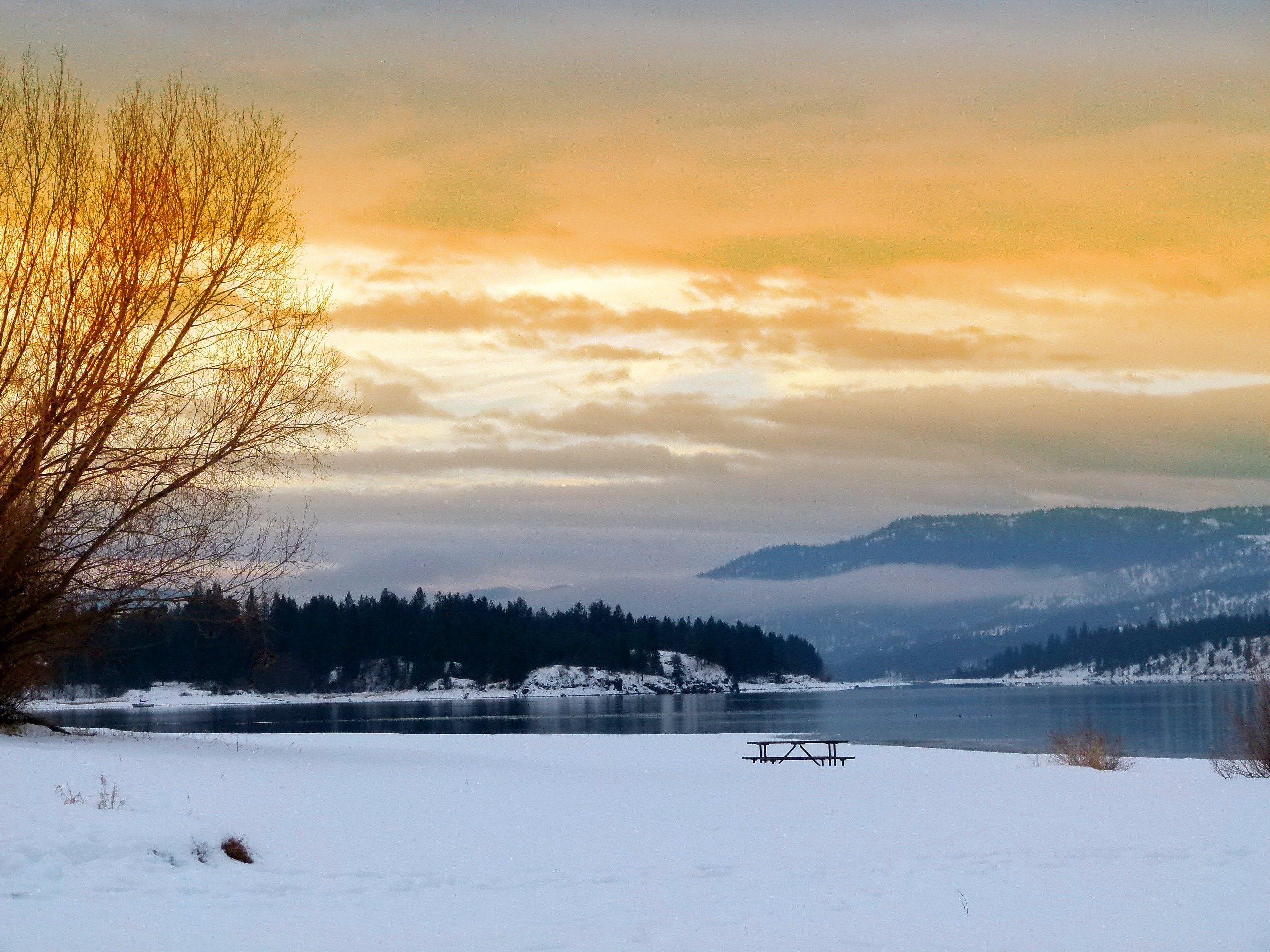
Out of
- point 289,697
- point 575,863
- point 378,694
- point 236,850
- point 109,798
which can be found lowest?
point 289,697

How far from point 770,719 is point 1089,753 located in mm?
62604

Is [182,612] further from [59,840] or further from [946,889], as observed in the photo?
[946,889]

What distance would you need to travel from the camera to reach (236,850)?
588 inches

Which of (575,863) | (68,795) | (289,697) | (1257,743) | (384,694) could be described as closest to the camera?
(68,795)

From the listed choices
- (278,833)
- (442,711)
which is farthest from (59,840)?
(442,711)

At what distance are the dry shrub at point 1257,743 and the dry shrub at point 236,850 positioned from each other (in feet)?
84.8

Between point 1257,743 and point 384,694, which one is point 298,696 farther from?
point 1257,743

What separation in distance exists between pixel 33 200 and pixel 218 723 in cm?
6861

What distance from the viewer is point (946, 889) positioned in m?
15.5

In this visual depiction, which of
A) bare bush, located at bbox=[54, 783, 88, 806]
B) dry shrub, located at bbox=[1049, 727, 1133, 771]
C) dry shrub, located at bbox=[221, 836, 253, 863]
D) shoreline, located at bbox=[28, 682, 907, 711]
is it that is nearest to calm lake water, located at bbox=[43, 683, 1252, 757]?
dry shrub, located at bbox=[1049, 727, 1133, 771]

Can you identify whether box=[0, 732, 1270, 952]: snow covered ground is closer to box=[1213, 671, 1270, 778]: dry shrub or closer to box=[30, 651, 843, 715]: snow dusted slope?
box=[1213, 671, 1270, 778]: dry shrub

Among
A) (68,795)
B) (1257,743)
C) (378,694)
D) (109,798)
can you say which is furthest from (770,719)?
(378,694)

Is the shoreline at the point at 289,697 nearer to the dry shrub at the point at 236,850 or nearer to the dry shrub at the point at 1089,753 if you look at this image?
the dry shrub at the point at 1089,753

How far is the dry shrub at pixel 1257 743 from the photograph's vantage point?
102 ft
